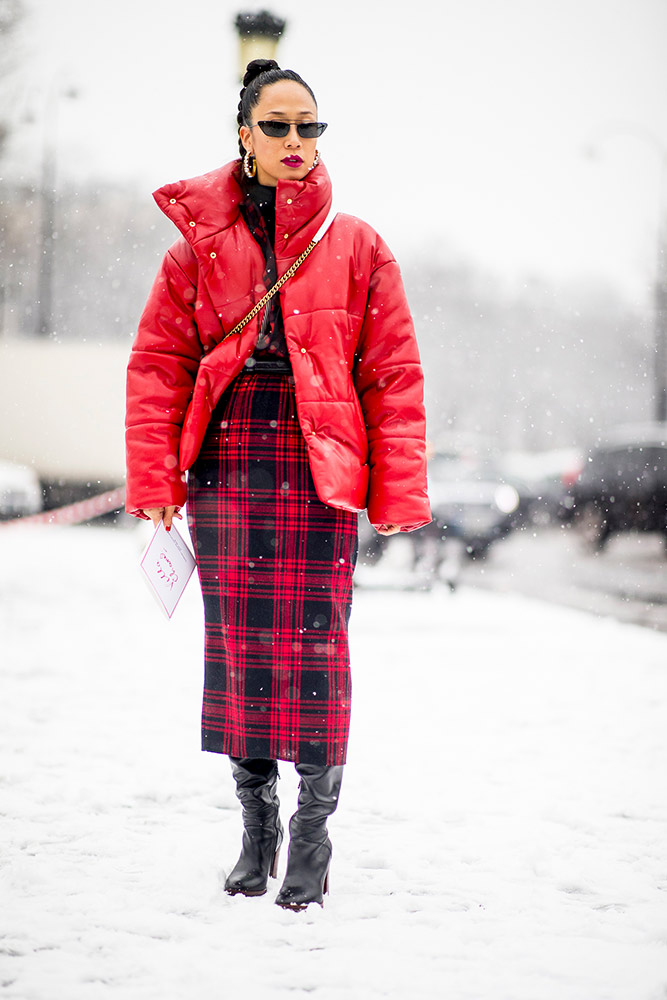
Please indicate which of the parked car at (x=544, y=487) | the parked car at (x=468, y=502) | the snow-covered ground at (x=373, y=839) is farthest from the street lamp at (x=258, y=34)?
the parked car at (x=544, y=487)

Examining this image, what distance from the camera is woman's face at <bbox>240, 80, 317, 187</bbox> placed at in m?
2.41

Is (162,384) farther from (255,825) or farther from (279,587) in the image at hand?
(255,825)

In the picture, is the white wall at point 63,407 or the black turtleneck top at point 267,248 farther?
the white wall at point 63,407

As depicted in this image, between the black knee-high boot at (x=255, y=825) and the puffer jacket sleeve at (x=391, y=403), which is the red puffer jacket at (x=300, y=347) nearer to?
the puffer jacket sleeve at (x=391, y=403)

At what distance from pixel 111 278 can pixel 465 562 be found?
737 inches

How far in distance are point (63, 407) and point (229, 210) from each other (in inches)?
746

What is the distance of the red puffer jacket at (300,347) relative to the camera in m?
2.34

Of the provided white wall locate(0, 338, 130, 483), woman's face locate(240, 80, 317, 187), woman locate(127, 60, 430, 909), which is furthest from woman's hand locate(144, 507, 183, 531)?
white wall locate(0, 338, 130, 483)

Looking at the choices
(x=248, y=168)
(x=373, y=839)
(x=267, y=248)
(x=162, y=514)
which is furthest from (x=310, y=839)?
(x=248, y=168)

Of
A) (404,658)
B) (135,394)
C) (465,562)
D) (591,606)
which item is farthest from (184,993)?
(465,562)

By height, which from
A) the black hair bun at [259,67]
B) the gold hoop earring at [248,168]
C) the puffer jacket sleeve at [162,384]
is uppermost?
the black hair bun at [259,67]

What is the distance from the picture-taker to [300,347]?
233 centimetres

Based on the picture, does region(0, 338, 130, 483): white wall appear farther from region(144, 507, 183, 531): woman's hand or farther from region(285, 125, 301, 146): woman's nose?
region(285, 125, 301, 146): woman's nose

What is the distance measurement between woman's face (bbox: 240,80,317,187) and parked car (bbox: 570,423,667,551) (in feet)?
42.6
